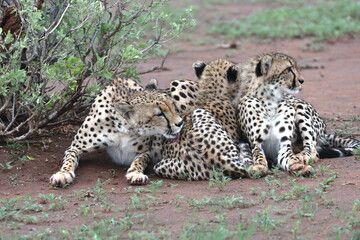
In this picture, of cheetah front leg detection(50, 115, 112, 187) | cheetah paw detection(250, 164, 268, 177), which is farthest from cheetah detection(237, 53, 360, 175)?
cheetah front leg detection(50, 115, 112, 187)

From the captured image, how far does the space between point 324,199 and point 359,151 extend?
1.51 metres

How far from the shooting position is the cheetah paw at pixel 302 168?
6138 millimetres

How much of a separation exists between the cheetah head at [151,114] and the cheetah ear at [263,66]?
3.53 ft

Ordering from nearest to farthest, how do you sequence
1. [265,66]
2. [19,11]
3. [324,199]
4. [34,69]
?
[324,199] → [19,11] → [34,69] → [265,66]

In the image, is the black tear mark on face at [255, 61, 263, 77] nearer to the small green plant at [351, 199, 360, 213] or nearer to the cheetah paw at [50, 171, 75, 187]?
the cheetah paw at [50, 171, 75, 187]

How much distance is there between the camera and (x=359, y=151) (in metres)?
6.74

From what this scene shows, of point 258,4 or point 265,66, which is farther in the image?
point 258,4

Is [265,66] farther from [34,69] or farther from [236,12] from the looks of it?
[236,12]

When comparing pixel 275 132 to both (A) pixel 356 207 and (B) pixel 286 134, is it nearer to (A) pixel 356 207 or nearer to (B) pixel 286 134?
(B) pixel 286 134

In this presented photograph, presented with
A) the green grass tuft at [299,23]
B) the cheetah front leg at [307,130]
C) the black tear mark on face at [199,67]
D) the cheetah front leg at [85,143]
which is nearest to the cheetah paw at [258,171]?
the cheetah front leg at [307,130]

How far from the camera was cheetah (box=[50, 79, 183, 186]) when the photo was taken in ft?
21.1

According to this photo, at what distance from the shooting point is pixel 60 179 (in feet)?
20.3

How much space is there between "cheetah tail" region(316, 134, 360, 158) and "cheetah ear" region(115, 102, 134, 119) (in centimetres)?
177

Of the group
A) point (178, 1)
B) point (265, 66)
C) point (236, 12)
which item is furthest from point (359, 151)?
point (178, 1)
